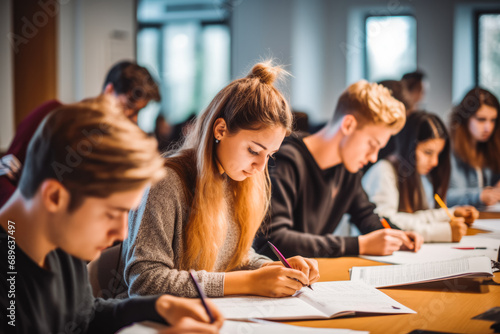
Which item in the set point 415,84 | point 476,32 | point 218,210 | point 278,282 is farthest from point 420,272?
point 476,32

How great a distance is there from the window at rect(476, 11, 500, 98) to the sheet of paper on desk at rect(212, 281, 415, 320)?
5054mm

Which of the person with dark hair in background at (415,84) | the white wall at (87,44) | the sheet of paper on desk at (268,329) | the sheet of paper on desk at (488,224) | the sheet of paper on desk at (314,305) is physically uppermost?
the white wall at (87,44)

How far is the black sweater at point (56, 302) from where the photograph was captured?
0.84m

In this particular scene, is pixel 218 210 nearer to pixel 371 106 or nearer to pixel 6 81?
pixel 371 106

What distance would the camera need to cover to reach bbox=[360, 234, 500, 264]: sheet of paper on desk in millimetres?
1618

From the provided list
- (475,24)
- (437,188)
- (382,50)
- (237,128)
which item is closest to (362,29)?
(382,50)

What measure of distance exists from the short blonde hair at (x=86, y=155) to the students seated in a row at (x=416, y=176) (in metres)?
1.60

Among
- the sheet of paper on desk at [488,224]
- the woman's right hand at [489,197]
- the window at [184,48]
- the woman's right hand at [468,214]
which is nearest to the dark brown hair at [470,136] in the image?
the woman's right hand at [489,197]

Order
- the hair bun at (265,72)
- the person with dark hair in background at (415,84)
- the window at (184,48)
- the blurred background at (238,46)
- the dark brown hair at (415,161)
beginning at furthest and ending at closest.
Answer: the window at (184,48)
the blurred background at (238,46)
the person with dark hair in background at (415,84)
the dark brown hair at (415,161)
the hair bun at (265,72)

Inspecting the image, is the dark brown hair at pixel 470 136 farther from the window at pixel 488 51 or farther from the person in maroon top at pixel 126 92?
the window at pixel 488 51

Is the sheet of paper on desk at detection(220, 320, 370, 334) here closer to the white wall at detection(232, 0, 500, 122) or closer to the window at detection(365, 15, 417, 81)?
the white wall at detection(232, 0, 500, 122)

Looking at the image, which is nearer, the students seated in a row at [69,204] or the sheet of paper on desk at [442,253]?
the students seated in a row at [69,204]

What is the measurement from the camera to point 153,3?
628cm

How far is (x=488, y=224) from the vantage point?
7.67 ft
